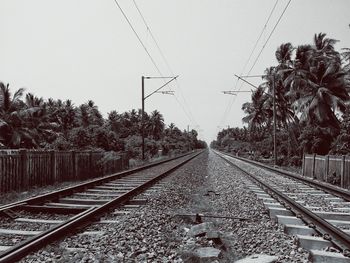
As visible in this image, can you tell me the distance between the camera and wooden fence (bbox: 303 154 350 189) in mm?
14477

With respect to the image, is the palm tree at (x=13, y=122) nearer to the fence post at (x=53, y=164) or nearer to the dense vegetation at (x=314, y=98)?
the fence post at (x=53, y=164)

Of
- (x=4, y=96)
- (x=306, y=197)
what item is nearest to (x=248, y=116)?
(x=4, y=96)

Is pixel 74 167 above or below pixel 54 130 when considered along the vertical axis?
below

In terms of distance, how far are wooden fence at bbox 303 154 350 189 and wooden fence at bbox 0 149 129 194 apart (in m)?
11.4

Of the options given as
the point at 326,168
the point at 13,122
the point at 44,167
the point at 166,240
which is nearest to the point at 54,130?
the point at 13,122

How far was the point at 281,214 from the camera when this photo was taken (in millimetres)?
7691

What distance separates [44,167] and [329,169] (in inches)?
500

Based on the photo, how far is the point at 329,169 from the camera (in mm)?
16438

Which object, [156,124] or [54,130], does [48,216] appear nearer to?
[54,130]

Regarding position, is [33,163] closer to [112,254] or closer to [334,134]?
[112,254]

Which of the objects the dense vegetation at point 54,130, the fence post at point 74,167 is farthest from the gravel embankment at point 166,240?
the dense vegetation at point 54,130

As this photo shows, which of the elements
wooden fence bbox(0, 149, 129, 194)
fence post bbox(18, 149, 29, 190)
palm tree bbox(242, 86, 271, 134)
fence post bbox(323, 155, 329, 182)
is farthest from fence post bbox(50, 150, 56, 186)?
palm tree bbox(242, 86, 271, 134)

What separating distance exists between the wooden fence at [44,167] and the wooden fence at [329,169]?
1143cm

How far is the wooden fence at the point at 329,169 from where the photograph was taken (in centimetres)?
1448
